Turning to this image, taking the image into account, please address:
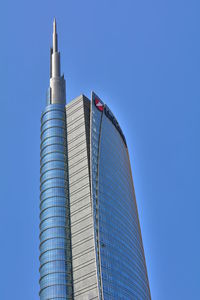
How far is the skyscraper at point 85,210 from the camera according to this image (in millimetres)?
147375

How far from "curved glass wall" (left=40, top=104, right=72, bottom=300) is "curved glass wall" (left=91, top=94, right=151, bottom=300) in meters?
14.2

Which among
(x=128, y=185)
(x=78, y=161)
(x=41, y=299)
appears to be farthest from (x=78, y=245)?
(x=128, y=185)

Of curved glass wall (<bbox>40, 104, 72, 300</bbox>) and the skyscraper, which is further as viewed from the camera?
curved glass wall (<bbox>40, 104, 72, 300</bbox>)

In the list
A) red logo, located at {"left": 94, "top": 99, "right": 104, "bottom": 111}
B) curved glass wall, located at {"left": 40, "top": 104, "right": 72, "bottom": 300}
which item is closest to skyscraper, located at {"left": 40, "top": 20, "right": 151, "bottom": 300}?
curved glass wall, located at {"left": 40, "top": 104, "right": 72, "bottom": 300}

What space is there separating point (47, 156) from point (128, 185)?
3767 centimetres

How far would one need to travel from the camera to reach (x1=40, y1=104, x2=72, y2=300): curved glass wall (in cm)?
15050

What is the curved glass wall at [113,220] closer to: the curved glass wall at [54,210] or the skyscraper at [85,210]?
the skyscraper at [85,210]

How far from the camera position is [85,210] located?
158500 mm

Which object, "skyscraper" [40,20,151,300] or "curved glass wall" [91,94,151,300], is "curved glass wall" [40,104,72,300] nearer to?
"skyscraper" [40,20,151,300]

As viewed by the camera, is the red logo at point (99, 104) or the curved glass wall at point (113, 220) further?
the red logo at point (99, 104)

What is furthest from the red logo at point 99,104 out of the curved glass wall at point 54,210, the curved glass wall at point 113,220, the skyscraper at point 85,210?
the curved glass wall at point 54,210

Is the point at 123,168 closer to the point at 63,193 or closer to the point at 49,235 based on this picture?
the point at 63,193

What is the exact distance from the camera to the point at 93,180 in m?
160

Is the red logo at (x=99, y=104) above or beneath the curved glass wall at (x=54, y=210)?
above
